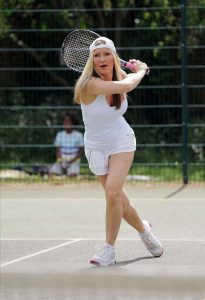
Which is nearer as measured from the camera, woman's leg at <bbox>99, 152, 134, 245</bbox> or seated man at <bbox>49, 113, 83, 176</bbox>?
woman's leg at <bbox>99, 152, 134, 245</bbox>

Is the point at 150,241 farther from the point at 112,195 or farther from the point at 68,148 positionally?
the point at 68,148

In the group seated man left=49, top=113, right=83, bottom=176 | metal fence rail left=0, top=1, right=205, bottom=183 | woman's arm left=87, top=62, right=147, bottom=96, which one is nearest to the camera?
woman's arm left=87, top=62, right=147, bottom=96

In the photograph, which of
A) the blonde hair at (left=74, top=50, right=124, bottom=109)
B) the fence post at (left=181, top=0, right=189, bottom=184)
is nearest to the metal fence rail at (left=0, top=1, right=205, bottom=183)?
the fence post at (left=181, top=0, right=189, bottom=184)

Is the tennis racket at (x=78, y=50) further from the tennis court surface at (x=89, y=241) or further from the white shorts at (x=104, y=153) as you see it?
the tennis court surface at (x=89, y=241)

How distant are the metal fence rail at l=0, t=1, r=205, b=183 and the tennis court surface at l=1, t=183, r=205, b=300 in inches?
33.3

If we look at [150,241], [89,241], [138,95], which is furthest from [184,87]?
[150,241]

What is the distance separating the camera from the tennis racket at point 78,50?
8352 mm

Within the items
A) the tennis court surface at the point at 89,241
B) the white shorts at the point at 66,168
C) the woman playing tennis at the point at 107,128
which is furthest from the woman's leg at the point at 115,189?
the white shorts at the point at 66,168

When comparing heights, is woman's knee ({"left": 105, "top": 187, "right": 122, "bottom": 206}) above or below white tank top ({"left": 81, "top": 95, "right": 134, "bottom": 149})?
below

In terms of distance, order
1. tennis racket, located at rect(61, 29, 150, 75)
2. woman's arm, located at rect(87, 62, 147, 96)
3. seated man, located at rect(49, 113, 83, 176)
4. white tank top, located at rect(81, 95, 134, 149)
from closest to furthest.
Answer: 1. woman's arm, located at rect(87, 62, 147, 96)
2. white tank top, located at rect(81, 95, 134, 149)
3. tennis racket, located at rect(61, 29, 150, 75)
4. seated man, located at rect(49, 113, 83, 176)

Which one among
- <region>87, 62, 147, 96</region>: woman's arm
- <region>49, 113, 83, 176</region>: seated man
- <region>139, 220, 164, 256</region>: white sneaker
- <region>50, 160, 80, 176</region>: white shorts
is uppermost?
<region>87, 62, 147, 96</region>: woman's arm

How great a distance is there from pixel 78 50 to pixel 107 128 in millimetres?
1047

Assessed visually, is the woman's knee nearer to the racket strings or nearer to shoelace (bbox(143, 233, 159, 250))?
shoelace (bbox(143, 233, 159, 250))

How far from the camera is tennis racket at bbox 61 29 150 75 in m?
8.35
